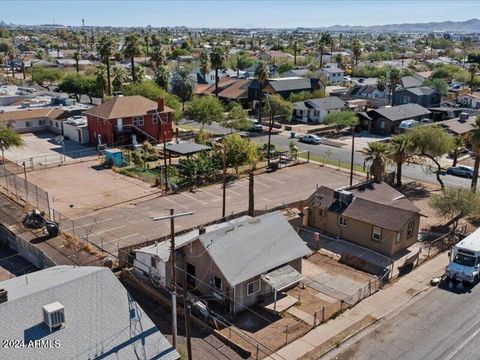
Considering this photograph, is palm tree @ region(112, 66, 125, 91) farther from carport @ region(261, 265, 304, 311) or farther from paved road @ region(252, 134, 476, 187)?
carport @ region(261, 265, 304, 311)

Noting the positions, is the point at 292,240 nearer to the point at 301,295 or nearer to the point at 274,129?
the point at 301,295

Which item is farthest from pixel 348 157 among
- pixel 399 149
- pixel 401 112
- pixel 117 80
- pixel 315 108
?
pixel 117 80

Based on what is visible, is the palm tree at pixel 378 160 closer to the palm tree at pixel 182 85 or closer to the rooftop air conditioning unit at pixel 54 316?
the rooftop air conditioning unit at pixel 54 316

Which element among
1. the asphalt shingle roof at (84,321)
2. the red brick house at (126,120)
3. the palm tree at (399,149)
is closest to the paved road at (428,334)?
the asphalt shingle roof at (84,321)

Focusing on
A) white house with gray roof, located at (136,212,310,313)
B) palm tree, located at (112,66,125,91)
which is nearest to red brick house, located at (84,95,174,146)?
palm tree, located at (112,66,125,91)

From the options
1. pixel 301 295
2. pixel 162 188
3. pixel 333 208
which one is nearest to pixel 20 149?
pixel 162 188

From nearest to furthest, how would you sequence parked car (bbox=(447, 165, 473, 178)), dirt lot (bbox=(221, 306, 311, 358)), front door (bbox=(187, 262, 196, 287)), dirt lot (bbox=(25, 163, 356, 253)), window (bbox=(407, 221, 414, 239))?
1. dirt lot (bbox=(221, 306, 311, 358))
2. front door (bbox=(187, 262, 196, 287))
3. window (bbox=(407, 221, 414, 239))
4. dirt lot (bbox=(25, 163, 356, 253))
5. parked car (bbox=(447, 165, 473, 178))
